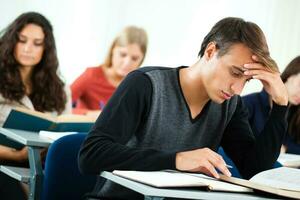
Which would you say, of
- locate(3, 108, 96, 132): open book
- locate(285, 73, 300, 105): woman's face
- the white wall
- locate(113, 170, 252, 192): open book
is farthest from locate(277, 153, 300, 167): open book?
the white wall

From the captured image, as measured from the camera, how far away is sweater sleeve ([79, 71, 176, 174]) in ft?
5.22

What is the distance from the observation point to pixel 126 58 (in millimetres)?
4109

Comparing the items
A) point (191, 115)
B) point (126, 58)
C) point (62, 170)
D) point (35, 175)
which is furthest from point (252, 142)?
point (126, 58)

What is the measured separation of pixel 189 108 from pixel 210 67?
0.14 metres

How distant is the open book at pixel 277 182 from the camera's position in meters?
1.45

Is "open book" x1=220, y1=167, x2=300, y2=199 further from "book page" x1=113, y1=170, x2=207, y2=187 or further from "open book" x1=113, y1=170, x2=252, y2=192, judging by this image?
"book page" x1=113, y1=170, x2=207, y2=187

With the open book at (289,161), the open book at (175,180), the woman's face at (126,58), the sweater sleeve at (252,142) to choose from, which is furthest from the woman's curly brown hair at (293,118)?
the open book at (175,180)

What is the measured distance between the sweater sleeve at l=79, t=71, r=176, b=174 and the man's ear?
7.7 inches

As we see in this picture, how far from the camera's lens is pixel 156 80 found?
182 cm

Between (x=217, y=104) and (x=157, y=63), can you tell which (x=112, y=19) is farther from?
(x=217, y=104)

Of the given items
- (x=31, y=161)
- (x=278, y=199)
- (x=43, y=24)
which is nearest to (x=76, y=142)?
(x=31, y=161)

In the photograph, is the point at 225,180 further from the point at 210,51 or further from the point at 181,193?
the point at 210,51

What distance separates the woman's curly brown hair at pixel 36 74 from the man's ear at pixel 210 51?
1.36m

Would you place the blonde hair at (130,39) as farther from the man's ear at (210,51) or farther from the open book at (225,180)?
the open book at (225,180)
